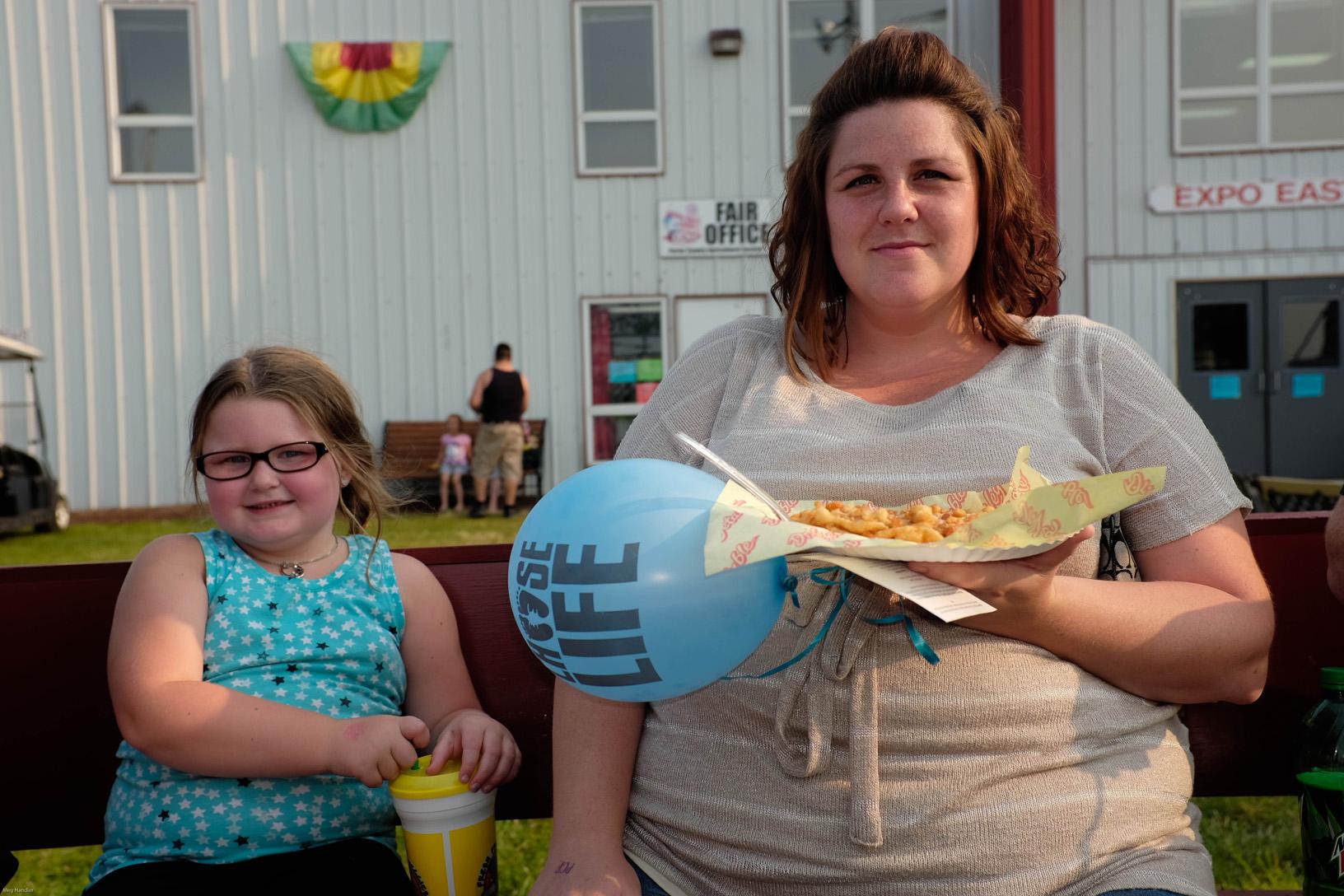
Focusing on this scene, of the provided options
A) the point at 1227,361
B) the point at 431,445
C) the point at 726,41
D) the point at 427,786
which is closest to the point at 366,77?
the point at 726,41

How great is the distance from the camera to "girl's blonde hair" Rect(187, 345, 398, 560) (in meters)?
1.86

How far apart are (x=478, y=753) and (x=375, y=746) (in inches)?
5.8

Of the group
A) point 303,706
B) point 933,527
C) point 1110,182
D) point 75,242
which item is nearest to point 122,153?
point 75,242

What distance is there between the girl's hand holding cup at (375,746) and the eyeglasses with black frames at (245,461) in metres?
0.44

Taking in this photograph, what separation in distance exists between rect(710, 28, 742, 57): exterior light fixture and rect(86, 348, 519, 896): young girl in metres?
10.7

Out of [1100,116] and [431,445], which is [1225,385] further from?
[431,445]

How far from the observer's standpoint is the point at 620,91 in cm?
1205

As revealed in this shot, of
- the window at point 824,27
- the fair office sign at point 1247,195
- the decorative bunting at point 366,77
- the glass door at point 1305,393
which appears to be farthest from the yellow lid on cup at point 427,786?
the glass door at point 1305,393

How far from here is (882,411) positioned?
171 centimetres

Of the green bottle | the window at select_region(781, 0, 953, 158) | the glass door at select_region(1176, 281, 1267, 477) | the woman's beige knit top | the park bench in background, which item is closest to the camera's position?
the woman's beige knit top

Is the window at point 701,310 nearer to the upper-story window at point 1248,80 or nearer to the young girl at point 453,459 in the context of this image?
the young girl at point 453,459

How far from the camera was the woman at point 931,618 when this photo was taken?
4.74ft

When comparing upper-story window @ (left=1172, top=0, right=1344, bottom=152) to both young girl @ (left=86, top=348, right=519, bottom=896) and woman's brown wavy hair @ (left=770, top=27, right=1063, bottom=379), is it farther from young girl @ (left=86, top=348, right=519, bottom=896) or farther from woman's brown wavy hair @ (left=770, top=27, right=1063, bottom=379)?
young girl @ (left=86, top=348, right=519, bottom=896)

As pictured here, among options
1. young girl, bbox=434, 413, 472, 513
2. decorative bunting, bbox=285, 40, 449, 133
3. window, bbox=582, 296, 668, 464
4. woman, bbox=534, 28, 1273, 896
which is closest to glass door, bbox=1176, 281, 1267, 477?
window, bbox=582, 296, 668, 464
